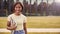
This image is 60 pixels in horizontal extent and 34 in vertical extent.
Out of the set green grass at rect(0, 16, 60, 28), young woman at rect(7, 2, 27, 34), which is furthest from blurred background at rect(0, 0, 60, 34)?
young woman at rect(7, 2, 27, 34)

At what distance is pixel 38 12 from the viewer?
10.9ft

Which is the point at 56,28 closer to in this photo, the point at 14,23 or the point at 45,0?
the point at 45,0

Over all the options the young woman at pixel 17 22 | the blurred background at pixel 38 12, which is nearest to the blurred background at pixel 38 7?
the blurred background at pixel 38 12

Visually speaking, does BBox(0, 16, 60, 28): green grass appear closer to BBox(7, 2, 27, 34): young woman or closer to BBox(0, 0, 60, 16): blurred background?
BBox(0, 0, 60, 16): blurred background

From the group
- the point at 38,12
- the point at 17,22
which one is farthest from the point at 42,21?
the point at 17,22

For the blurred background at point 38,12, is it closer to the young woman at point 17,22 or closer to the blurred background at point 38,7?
the blurred background at point 38,7

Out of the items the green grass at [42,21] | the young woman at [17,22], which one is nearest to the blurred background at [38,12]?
the green grass at [42,21]

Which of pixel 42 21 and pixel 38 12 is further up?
pixel 38 12

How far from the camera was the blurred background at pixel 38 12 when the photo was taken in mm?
3289

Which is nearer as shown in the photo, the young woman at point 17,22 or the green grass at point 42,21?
the young woman at point 17,22

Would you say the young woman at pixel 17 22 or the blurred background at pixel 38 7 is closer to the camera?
the young woman at pixel 17 22

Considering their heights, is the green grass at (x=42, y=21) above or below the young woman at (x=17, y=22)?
below

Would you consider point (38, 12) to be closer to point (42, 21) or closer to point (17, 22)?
point (42, 21)

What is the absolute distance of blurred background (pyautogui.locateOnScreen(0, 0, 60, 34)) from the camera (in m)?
3.29
